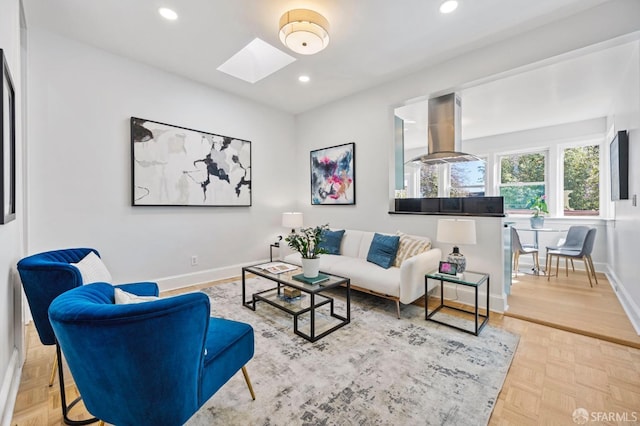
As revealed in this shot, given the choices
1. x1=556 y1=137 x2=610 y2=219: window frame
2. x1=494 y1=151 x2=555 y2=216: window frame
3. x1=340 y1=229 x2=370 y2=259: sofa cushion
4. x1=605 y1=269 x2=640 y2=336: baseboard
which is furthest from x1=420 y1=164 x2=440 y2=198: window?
x1=340 y1=229 x2=370 y2=259: sofa cushion

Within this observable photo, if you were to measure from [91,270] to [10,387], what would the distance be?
2.33ft

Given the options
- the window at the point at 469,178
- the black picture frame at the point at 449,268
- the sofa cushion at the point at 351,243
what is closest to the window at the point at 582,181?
the window at the point at 469,178

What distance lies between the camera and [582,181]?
5.12m

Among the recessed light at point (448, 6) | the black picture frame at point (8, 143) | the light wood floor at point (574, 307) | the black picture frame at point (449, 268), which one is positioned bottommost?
the light wood floor at point (574, 307)

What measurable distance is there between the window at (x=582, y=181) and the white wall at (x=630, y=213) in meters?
1.56

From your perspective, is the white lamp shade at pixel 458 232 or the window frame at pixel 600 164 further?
the window frame at pixel 600 164

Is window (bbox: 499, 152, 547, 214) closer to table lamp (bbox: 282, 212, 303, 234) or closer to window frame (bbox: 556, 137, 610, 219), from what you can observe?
window frame (bbox: 556, 137, 610, 219)

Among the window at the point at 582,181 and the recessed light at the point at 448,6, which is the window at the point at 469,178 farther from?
the recessed light at the point at 448,6

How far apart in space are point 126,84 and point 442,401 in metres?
4.33

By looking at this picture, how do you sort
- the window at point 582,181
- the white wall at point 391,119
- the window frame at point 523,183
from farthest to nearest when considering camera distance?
1. the window frame at point 523,183
2. the window at point 582,181
3. the white wall at point 391,119

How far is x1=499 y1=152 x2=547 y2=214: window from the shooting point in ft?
18.3

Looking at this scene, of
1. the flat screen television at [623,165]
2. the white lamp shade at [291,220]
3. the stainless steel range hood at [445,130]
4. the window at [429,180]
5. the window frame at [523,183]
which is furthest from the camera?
the window at [429,180]

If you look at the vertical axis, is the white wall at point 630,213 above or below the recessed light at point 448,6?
below

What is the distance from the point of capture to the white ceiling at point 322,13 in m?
2.37
